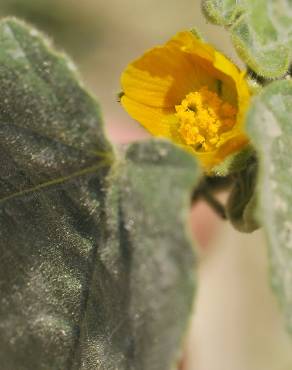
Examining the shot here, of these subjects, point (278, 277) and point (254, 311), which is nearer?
point (278, 277)

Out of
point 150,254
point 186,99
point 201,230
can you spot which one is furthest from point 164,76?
point 201,230

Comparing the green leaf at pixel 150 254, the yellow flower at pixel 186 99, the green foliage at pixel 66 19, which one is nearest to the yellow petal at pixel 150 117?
the yellow flower at pixel 186 99

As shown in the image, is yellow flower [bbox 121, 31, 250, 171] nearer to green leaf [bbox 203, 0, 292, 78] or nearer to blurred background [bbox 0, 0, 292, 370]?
green leaf [bbox 203, 0, 292, 78]

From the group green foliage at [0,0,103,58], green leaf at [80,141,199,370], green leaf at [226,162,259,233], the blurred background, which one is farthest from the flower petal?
green foliage at [0,0,103,58]

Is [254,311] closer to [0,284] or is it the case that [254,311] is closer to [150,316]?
[0,284]

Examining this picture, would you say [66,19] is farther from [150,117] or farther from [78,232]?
[78,232]

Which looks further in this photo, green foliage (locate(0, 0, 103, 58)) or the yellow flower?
green foliage (locate(0, 0, 103, 58))

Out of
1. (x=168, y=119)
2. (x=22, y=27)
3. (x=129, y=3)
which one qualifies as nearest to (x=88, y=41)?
(x=129, y=3)
